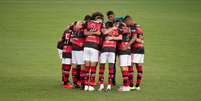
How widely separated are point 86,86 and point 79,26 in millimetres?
1556

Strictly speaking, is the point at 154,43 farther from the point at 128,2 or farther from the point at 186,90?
the point at 128,2

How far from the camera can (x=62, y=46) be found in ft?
67.6

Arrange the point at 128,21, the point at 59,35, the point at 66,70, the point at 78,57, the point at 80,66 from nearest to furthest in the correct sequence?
the point at 128,21, the point at 78,57, the point at 80,66, the point at 66,70, the point at 59,35

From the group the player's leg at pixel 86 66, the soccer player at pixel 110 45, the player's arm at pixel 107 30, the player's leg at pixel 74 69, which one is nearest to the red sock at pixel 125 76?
the soccer player at pixel 110 45

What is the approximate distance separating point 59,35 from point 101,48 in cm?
1593

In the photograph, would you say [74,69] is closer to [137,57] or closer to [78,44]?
[78,44]

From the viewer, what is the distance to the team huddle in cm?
1933

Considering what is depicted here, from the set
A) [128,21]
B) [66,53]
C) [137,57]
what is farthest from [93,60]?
[128,21]

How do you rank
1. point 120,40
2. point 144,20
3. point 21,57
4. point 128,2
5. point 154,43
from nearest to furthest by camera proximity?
1. point 120,40
2. point 21,57
3. point 154,43
4. point 144,20
5. point 128,2

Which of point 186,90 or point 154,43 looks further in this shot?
point 154,43

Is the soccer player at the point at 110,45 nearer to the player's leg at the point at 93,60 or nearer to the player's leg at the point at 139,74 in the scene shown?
the player's leg at the point at 93,60

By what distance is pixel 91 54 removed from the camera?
19344 mm

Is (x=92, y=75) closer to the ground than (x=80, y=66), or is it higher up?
closer to the ground

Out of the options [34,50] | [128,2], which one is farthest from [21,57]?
[128,2]
